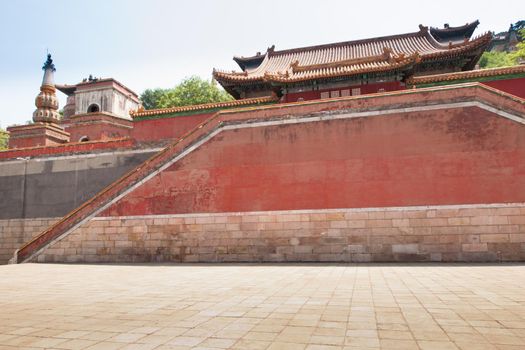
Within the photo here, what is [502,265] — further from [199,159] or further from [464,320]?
[199,159]

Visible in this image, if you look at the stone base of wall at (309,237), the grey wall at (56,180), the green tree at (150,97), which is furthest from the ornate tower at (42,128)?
the green tree at (150,97)

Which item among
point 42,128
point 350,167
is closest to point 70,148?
point 42,128

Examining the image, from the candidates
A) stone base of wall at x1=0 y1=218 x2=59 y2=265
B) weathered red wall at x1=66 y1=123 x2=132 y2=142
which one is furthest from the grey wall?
weathered red wall at x1=66 y1=123 x2=132 y2=142

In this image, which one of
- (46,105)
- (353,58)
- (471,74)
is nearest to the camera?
(471,74)

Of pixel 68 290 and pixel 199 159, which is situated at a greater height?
pixel 199 159

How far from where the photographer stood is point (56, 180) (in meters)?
14.3

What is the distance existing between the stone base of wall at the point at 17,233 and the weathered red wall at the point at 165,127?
5093 mm

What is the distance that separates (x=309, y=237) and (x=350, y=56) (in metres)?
14.4

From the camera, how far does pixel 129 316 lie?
394cm

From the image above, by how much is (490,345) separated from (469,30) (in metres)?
22.8

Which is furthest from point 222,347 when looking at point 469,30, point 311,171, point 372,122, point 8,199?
point 469,30

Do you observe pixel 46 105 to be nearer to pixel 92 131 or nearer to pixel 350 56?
pixel 92 131

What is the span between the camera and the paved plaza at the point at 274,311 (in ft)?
9.75

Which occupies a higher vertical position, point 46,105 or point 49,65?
point 49,65
